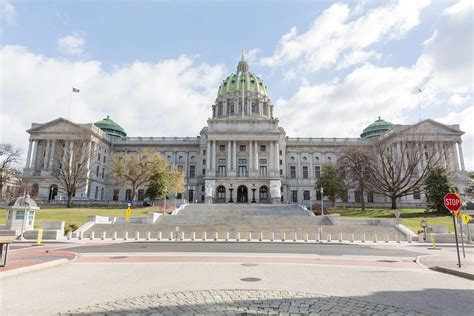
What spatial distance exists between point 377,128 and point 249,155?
151ft

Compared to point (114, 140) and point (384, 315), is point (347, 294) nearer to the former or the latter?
point (384, 315)

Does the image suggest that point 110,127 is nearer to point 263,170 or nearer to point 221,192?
point 221,192

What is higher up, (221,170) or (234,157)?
(234,157)

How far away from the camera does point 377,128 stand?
95188mm

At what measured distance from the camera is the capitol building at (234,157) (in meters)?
70.7

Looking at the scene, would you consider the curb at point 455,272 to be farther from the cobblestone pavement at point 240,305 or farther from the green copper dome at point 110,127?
the green copper dome at point 110,127

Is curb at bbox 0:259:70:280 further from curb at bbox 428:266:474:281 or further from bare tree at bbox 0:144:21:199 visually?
bare tree at bbox 0:144:21:199

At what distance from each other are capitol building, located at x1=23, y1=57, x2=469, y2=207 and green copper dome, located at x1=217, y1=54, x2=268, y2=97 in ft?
34.4

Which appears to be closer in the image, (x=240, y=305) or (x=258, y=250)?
(x=240, y=305)

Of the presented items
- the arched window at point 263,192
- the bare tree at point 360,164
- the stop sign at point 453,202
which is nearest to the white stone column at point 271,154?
the arched window at point 263,192

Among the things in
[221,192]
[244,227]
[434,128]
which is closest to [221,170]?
[221,192]

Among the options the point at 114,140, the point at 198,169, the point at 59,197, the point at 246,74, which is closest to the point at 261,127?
the point at 198,169

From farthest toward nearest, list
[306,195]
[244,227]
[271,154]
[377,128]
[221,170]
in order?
[377,128], [306,195], [221,170], [271,154], [244,227]

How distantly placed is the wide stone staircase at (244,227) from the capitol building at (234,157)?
2314 centimetres
